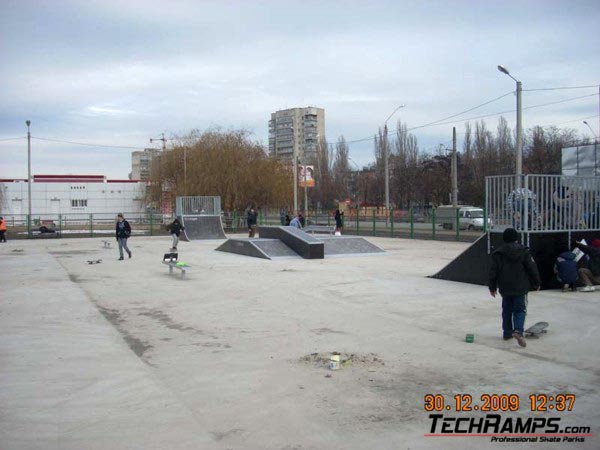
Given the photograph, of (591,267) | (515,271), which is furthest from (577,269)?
(515,271)

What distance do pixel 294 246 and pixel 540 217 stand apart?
1108 centimetres

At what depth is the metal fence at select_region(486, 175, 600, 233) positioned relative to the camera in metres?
13.4

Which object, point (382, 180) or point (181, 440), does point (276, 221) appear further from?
point (181, 440)

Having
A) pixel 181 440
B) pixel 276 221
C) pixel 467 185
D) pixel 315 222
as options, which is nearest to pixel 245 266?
pixel 181 440

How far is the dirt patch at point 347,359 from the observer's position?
720cm

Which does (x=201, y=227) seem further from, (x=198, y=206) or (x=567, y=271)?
(x=567, y=271)

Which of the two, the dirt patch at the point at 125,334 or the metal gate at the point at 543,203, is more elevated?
the metal gate at the point at 543,203

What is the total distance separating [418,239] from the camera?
35.9 metres

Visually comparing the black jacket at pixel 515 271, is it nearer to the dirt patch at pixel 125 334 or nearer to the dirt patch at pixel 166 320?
the dirt patch at pixel 166 320

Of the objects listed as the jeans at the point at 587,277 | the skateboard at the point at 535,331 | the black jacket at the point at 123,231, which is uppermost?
the black jacket at the point at 123,231

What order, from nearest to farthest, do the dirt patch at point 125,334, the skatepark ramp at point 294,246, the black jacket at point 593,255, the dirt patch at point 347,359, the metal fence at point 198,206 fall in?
the dirt patch at point 347,359, the dirt patch at point 125,334, the black jacket at point 593,255, the skatepark ramp at point 294,246, the metal fence at point 198,206

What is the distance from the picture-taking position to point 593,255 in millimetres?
13141

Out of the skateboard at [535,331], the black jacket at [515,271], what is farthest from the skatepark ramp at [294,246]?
the black jacket at [515,271]

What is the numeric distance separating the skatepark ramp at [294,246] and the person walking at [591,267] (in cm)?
1015
